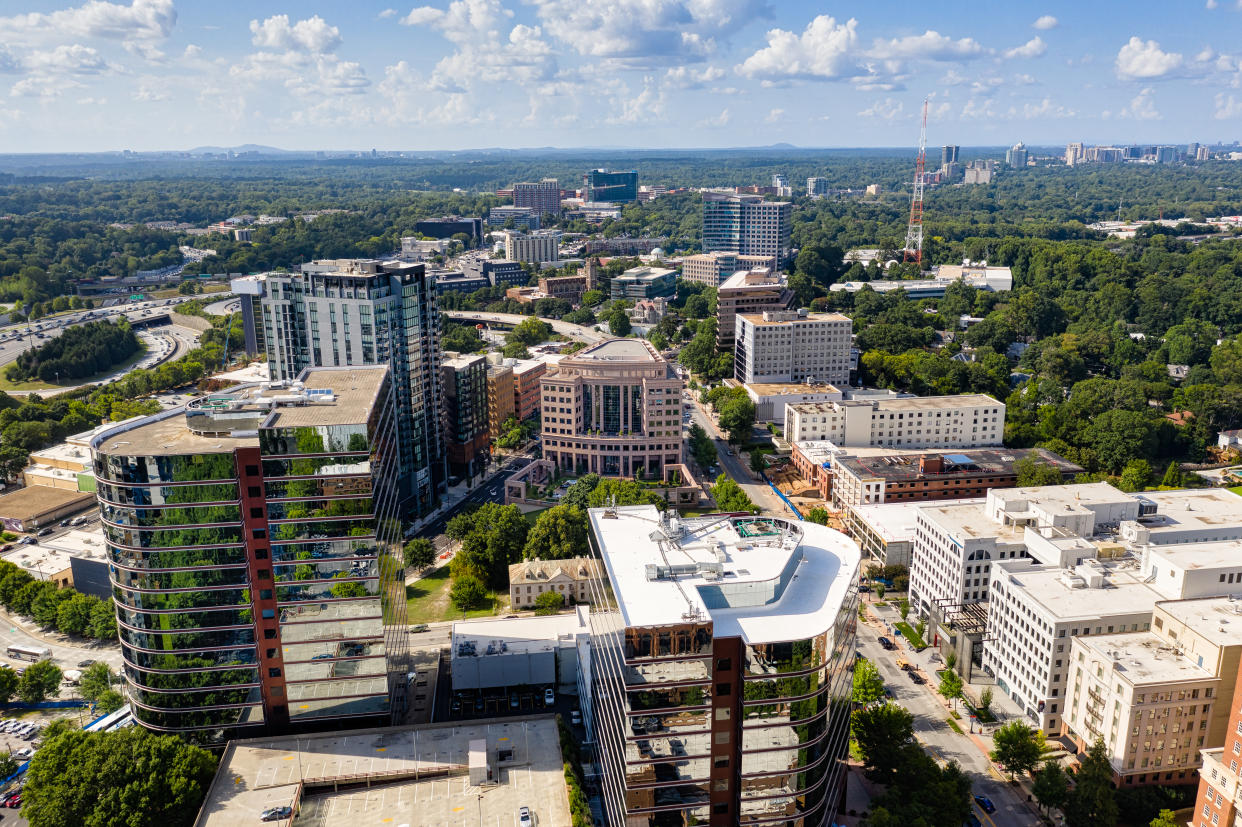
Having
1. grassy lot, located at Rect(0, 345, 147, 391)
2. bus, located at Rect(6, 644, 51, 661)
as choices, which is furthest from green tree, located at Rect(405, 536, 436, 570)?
grassy lot, located at Rect(0, 345, 147, 391)

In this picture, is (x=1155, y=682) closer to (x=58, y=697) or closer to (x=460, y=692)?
(x=460, y=692)

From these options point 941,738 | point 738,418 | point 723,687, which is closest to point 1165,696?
point 941,738

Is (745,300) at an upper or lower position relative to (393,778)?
upper

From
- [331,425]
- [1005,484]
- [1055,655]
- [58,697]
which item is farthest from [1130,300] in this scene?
[58,697]

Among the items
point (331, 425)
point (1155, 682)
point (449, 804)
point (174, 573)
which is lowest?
point (449, 804)

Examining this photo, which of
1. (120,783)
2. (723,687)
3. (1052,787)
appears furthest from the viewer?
(1052,787)

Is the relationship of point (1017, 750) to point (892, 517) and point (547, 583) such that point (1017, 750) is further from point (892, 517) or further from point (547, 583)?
point (547, 583)

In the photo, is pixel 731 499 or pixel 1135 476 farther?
pixel 1135 476
